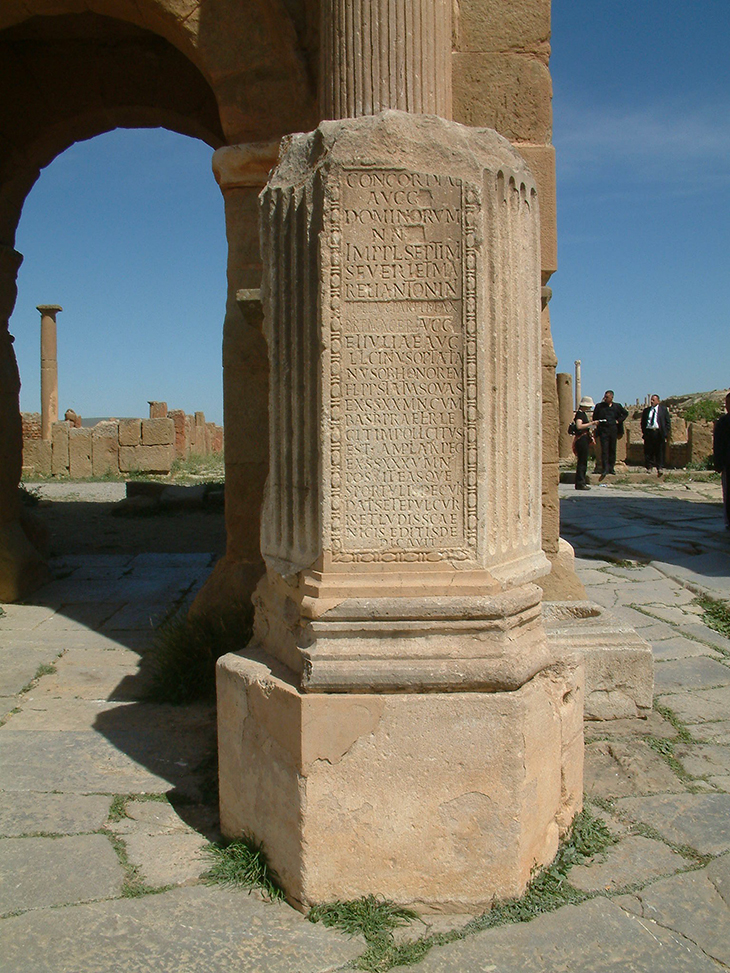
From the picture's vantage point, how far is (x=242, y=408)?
4.58 metres

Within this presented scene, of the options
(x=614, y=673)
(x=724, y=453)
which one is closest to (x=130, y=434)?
(x=724, y=453)

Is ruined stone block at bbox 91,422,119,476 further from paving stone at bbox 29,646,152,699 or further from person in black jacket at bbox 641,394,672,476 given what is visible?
paving stone at bbox 29,646,152,699

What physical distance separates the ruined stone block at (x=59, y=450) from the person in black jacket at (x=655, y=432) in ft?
42.6

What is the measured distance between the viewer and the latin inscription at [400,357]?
2.26 m

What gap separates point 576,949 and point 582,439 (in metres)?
12.3

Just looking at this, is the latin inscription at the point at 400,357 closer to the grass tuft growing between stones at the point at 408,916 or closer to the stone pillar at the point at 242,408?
the grass tuft growing between stones at the point at 408,916

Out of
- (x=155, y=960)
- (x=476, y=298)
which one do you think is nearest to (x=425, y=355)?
(x=476, y=298)

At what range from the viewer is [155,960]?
1.93 meters

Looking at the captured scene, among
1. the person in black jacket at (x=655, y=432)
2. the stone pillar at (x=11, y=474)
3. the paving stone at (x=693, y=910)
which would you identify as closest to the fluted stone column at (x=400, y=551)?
the paving stone at (x=693, y=910)

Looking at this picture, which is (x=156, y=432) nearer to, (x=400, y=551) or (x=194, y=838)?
(x=194, y=838)

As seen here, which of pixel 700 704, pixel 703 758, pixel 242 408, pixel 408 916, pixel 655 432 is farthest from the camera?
pixel 655 432

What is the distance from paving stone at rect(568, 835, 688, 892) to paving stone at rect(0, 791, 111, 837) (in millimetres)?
1508

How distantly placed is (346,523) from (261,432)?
2392 millimetres

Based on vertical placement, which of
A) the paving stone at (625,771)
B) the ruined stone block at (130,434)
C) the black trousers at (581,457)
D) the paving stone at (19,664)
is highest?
the ruined stone block at (130,434)
